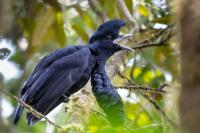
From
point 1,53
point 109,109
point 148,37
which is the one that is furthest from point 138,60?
point 1,53

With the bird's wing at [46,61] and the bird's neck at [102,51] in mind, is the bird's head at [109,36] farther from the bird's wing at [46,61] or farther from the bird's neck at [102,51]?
the bird's wing at [46,61]

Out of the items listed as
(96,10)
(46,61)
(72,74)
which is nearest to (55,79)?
(72,74)

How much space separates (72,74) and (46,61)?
0.95 ft

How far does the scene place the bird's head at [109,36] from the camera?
368 centimetres

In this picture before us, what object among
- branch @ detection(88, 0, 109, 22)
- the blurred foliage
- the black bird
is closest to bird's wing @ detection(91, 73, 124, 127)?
the black bird

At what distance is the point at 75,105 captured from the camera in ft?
8.21

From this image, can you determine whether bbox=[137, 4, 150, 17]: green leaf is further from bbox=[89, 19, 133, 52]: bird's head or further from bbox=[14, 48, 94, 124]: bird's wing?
bbox=[14, 48, 94, 124]: bird's wing

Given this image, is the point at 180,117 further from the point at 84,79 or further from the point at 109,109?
the point at 84,79

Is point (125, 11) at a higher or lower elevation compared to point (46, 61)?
higher

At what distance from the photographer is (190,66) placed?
0.60 metres

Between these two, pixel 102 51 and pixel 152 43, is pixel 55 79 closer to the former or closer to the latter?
pixel 102 51

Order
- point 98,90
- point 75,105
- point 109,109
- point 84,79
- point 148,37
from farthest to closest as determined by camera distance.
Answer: point 148,37 → point 84,79 → point 98,90 → point 109,109 → point 75,105

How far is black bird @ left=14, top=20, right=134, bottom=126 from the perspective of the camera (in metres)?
3.12

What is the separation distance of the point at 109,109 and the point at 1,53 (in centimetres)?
78
